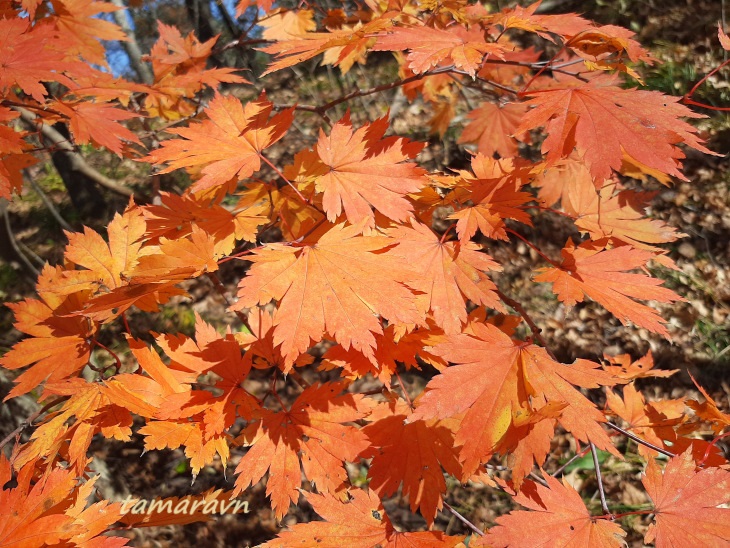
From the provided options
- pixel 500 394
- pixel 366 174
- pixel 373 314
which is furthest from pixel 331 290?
pixel 500 394

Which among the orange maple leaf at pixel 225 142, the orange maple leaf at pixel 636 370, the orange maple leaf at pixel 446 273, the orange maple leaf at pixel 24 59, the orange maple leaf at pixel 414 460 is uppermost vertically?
the orange maple leaf at pixel 24 59

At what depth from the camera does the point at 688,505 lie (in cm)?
112

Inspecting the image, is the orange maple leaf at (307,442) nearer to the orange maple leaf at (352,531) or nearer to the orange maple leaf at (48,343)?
the orange maple leaf at (352,531)

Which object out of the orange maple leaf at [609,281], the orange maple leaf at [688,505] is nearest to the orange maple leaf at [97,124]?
the orange maple leaf at [609,281]

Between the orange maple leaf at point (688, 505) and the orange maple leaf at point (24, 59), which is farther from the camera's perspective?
the orange maple leaf at point (24, 59)

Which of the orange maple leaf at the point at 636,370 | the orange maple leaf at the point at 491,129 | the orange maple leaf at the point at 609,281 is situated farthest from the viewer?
the orange maple leaf at the point at 491,129

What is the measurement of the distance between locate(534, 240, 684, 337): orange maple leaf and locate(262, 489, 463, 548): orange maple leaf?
0.79 m

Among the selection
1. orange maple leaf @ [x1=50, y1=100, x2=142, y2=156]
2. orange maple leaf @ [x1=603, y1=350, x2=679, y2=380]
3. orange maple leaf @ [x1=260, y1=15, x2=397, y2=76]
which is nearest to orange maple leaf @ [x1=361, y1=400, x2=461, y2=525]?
orange maple leaf @ [x1=603, y1=350, x2=679, y2=380]

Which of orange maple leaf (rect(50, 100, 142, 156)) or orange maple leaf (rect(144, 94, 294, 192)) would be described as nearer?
orange maple leaf (rect(144, 94, 294, 192))

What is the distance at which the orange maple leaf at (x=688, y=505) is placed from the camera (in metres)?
1.09

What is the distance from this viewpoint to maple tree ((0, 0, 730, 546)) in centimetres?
113

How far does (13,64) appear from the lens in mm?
1562

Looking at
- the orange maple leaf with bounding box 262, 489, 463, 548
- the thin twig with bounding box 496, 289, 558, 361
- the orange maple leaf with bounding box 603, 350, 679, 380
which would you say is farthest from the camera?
the orange maple leaf with bounding box 603, 350, 679, 380

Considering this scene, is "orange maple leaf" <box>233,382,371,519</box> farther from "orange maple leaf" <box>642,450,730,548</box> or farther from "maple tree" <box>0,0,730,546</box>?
"orange maple leaf" <box>642,450,730,548</box>
